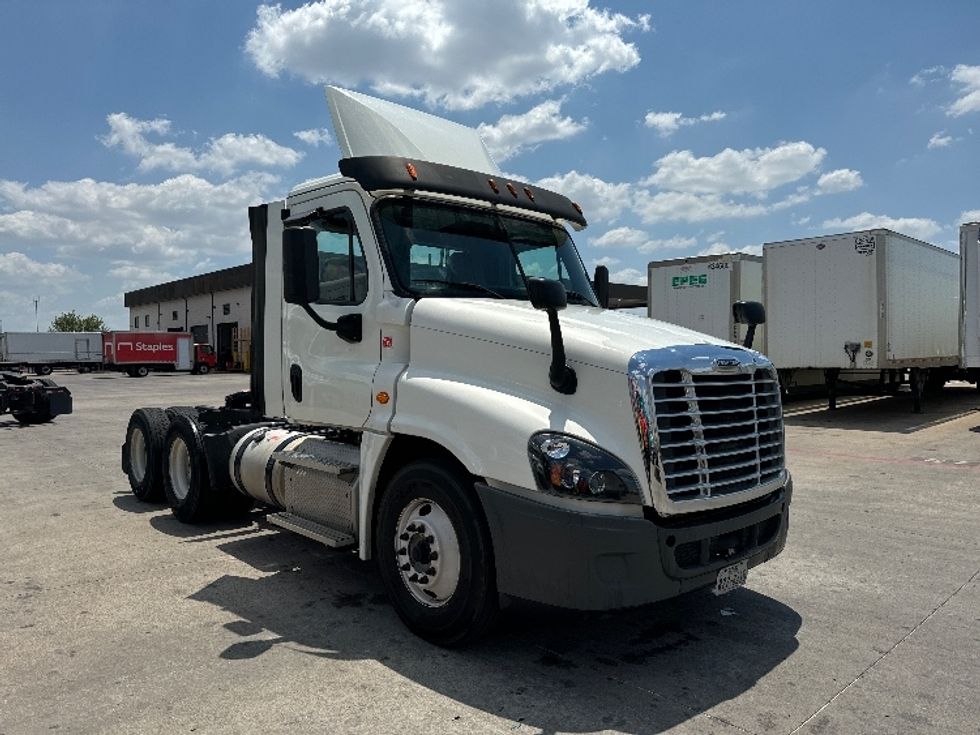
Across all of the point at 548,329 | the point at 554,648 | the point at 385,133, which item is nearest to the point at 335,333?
the point at 385,133

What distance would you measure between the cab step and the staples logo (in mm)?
50259

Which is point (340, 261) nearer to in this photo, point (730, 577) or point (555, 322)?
point (555, 322)

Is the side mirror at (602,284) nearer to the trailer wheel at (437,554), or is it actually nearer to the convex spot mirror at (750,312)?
the convex spot mirror at (750,312)

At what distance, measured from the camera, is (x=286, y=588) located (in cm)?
522

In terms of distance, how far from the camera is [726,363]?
3.97 m

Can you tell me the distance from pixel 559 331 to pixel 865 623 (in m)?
2.72

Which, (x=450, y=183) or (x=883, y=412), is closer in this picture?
(x=450, y=183)

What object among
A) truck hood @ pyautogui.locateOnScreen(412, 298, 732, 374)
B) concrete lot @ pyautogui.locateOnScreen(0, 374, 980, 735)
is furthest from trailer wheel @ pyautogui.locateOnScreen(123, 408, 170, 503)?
truck hood @ pyautogui.locateOnScreen(412, 298, 732, 374)

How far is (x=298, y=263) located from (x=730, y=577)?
3.06 meters

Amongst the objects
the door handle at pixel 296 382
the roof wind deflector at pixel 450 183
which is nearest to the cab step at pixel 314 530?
the door handle at pixel 296 382

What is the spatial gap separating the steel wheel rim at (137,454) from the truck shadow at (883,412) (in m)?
13.3

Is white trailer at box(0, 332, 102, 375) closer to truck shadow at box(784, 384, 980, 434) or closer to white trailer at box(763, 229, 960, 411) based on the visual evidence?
truck shadow at box(784, 384, 980, 434)

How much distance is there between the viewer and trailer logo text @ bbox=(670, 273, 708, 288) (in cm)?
2048

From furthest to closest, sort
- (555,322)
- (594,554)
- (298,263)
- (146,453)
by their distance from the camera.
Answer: (146,453), (298,263), (555,322), (594,554)
